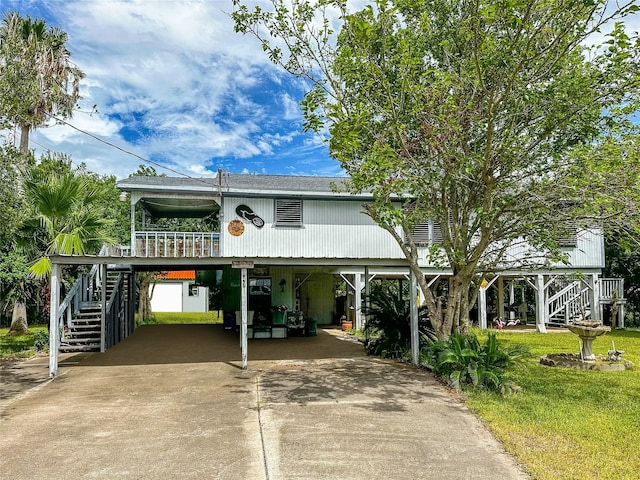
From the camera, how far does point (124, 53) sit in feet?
47.0

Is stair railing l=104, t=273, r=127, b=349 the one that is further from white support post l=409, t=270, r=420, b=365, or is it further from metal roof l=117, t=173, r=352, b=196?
white support post l=409, t=270, r=420, b=365

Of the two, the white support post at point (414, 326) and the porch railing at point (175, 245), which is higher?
the porch railing at point (175, 245)

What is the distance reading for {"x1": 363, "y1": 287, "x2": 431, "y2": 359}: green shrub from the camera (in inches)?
424

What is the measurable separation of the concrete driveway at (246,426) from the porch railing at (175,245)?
4.44 meters

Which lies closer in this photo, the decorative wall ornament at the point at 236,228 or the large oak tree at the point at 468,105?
the large oak tree at the point at 468,105

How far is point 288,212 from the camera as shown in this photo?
50.2 feet

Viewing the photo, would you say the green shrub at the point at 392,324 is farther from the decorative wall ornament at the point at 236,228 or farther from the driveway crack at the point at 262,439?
the decorative wall ornament at the point at 236,228

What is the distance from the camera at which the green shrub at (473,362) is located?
25.3 feet

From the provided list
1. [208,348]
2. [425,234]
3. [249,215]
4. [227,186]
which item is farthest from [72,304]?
[425,234]

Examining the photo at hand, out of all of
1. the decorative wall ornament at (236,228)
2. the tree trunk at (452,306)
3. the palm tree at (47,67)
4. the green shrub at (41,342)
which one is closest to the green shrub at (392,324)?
the tree trunk at (452,306)

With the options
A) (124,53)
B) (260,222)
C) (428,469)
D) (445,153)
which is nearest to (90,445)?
(428,469)

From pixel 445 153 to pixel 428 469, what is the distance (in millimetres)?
4804

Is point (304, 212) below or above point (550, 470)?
above

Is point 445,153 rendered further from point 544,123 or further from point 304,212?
point 304,212
